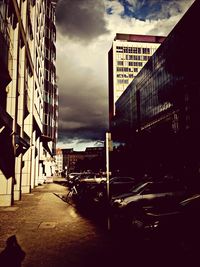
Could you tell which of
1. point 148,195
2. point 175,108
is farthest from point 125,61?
point 148,195

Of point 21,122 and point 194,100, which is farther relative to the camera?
point 194,100

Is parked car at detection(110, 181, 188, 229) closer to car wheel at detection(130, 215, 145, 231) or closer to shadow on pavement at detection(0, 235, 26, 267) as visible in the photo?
car wheel at detection(130, 215, 145, 231)

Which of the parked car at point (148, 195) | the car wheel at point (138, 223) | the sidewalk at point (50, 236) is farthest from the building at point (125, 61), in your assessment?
the car wheel at point (138, 223)

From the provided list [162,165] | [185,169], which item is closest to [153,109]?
[162,165]

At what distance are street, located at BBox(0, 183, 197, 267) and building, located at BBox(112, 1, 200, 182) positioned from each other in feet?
80.9

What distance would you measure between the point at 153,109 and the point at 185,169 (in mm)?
22117

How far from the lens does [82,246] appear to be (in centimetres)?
773

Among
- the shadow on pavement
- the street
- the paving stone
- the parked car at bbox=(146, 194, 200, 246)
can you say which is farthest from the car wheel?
the paving stone

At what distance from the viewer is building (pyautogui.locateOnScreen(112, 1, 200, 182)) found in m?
37.4

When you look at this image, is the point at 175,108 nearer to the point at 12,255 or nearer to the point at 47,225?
the point at 47,225

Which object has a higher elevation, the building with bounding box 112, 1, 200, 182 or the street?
the building with bounding box 112, 1, 200, 182

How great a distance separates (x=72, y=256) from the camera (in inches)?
267

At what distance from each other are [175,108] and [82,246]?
40.2 m

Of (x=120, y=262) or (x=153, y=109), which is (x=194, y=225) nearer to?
(x=120, y=262)
